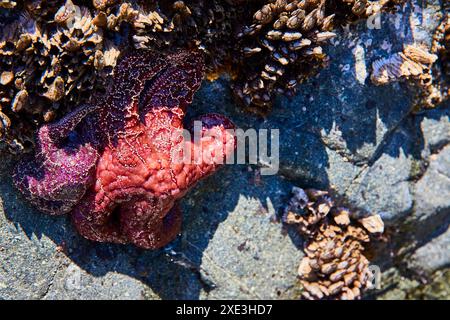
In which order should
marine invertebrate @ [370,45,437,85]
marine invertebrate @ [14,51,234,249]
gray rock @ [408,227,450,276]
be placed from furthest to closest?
1. gray rock @ [408,227,450,276]
2. marine invertebrate @ [370,45,437,85]
3. marine invertebrate @ [14,51,234,249]

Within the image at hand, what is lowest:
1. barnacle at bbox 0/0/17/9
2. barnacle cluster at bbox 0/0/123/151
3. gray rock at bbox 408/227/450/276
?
gray rock at bbox 408/227/450/276

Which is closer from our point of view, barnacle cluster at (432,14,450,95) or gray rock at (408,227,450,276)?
barnacle cluster at (432,14,450,95)

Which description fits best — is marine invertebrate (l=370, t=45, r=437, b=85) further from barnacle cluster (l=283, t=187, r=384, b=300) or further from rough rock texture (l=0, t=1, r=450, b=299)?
barnacle cluster (l=283, t=187, r=384, b=300)

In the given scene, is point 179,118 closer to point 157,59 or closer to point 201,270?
point 157,59

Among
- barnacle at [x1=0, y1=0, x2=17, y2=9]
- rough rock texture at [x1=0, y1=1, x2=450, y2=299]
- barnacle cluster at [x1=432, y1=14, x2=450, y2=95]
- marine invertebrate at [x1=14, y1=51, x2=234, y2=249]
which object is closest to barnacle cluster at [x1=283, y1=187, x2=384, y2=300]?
rough rock texture at [x1=0, y1=1, x2=450, y2=299]

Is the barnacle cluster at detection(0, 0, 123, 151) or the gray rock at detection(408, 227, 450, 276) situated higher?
the barnacle cluster at detection(0, 0, 123, 151)

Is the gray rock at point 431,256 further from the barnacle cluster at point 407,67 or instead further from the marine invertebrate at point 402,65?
the marine invertebrate at point 402,65
